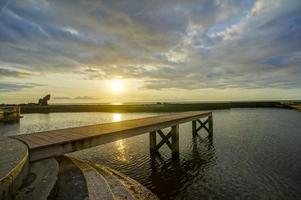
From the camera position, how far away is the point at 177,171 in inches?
426

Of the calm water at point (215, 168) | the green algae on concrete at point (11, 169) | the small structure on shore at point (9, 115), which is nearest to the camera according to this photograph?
the green algae on concrete at point (11, 169)

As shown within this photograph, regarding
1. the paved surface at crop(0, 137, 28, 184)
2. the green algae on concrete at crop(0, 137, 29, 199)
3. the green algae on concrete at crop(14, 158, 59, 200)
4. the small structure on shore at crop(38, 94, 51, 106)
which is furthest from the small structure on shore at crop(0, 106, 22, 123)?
the small structure on shore at crop(38, 94, 51, 106)

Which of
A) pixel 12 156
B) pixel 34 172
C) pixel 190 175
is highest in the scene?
pixel 12 156

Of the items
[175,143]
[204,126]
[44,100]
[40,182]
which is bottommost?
[175,143]

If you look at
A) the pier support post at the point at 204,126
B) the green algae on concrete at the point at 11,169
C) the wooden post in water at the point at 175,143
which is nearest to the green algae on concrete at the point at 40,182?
the green algae on concrete at the point at 11,169

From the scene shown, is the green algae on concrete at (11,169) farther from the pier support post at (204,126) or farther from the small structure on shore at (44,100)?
the small structure on shore at (44,100)

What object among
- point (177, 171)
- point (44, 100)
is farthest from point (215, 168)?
point (44, 100)

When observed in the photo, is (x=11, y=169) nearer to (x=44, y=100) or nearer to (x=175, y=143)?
(x=175, y=143)

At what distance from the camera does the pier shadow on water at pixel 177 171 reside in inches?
336

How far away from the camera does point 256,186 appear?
8.61 meters

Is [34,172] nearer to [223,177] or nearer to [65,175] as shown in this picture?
[65,175]

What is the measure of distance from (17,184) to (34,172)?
1.18 m

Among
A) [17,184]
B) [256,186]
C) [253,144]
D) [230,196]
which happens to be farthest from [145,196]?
[253,144]

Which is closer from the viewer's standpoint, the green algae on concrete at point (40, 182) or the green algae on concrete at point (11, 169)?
the green algae on concrete at point (11, 169)
